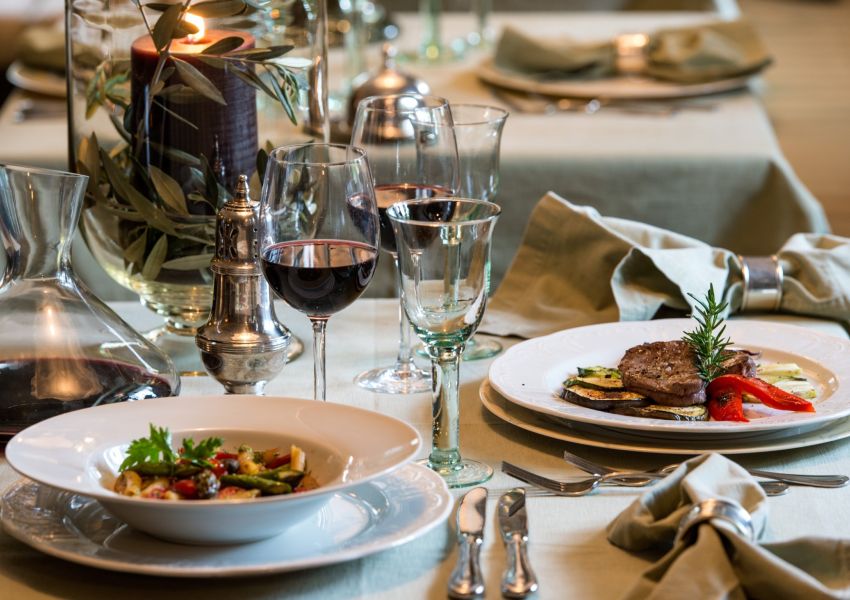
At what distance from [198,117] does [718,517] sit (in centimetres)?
71

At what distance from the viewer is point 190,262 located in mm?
1275

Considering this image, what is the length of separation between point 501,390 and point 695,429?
0.59 ft

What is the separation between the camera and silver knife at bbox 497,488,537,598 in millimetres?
806

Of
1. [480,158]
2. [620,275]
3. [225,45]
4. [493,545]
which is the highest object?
[225,45]

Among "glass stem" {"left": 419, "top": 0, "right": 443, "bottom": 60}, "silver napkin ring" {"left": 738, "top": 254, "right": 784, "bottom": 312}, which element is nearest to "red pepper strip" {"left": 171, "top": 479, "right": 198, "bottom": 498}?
"silver napkin ring" {"left": 738, "top": 254, "right": 784, "bottom": 312}

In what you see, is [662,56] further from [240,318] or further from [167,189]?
[240,318]

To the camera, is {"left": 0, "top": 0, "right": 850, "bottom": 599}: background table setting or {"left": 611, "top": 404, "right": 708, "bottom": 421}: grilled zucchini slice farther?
{"left": 611, "top": 404, "right": 708, "bottom": 421}: grilled zucchini slice

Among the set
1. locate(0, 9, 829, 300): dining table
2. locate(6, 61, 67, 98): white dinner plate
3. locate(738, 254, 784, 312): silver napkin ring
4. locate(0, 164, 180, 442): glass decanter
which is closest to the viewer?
locate(0, 164, 180, 442): glass decanter

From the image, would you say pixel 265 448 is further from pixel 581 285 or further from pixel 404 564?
pixel 581 285

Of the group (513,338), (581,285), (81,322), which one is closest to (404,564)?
(81,322)

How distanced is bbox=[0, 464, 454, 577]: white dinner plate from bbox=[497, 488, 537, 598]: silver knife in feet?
0.17

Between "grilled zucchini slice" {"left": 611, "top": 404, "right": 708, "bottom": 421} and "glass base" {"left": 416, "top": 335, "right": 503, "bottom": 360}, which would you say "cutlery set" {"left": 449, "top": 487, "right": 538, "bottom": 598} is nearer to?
"grilled zucchini slice" {"left": 611, "top": 404, "right": 708, "bottom": 421}

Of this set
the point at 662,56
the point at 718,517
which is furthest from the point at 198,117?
the point at 662,56

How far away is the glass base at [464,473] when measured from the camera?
0.99 m
